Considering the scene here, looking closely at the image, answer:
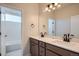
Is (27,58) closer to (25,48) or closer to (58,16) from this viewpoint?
(58,16)

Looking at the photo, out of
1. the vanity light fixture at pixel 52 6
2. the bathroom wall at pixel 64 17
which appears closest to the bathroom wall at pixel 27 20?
the vanity light fixture at pixel 52 6

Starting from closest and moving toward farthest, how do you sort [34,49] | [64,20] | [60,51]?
[60,51]
[64,20]
[34,49]

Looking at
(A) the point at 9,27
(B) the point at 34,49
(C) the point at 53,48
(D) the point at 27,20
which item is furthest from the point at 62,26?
(A) the point at 9,27

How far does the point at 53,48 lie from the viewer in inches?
92.6

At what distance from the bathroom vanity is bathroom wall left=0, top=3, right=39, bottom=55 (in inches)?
7.9

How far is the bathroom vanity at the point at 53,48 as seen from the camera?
1820 millimetres

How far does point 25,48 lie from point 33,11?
4.71 ft

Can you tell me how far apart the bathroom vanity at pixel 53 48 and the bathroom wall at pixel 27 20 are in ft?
0.66

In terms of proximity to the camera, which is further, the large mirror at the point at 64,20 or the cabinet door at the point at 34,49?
the cabinet door at the point at 34,49

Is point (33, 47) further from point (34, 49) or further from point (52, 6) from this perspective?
point (52, 6)

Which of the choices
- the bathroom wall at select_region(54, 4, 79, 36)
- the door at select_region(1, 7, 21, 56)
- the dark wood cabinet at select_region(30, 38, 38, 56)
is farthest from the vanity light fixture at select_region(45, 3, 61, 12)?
the dark wood cabinet at select_region(30, 38, 38, 56)

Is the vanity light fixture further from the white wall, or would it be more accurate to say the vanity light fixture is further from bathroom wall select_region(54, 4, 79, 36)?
the white wall

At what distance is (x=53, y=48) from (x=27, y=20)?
1858mm

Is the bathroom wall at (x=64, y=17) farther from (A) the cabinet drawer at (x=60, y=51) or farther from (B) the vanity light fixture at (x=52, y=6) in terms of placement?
(A) the cabinet drawer at (x=60, y=51)
